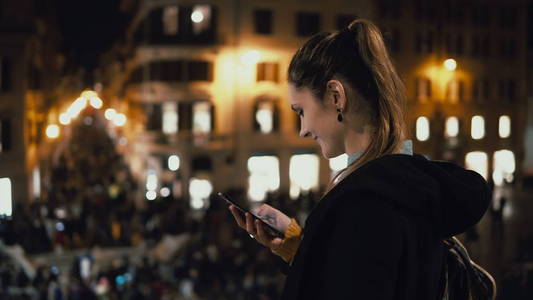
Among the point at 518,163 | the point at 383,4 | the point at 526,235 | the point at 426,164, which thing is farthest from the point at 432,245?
the point at 518,163

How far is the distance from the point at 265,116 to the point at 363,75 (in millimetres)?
21974

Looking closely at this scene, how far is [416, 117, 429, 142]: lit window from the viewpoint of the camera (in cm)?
2550

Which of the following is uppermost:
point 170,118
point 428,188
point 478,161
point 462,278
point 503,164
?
point 170,118

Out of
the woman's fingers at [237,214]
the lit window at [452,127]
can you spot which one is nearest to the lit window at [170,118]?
the lit window at [452,127]

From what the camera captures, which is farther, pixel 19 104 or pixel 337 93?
pixel 19 104

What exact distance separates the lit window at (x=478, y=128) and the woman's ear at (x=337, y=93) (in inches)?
1075

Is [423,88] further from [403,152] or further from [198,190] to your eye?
[403,152]

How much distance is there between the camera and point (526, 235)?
1370cm

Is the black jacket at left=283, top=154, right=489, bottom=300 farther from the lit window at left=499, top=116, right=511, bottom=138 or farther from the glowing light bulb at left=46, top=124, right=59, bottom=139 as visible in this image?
the lit window at left=499, top=116, right=511, bottom=138

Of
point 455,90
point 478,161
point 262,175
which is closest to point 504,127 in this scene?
point 478,161

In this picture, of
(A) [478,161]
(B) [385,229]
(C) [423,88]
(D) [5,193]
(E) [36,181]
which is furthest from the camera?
(A) [478,161]

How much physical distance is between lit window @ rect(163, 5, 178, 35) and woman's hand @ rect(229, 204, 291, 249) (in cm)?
2151

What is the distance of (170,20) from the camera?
2245 centimetres

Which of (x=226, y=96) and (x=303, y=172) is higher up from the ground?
(x=226, y=96)
